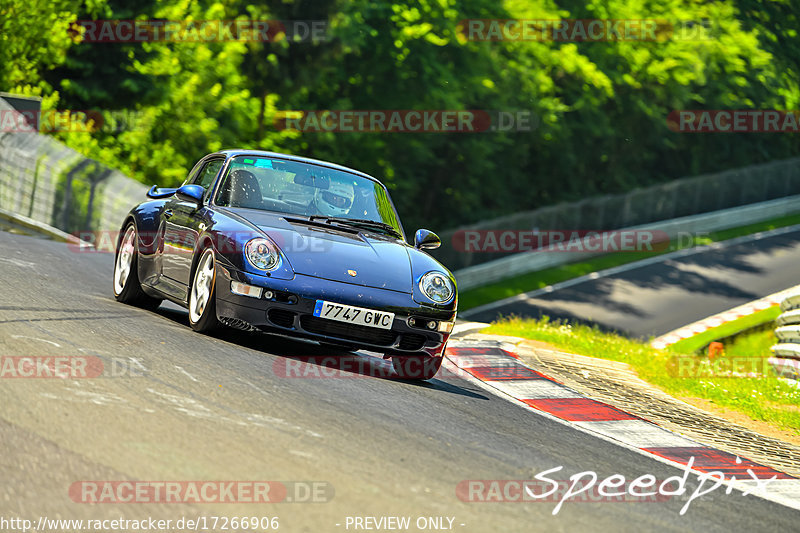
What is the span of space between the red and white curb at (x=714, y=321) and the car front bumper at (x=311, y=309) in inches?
574

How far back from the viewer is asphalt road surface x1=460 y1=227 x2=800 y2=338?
1052 inches

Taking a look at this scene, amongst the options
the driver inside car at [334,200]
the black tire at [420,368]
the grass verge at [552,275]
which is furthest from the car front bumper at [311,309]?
the grass verge at [552,275]

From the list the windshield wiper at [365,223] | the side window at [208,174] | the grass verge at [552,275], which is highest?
the side window at [208,174]

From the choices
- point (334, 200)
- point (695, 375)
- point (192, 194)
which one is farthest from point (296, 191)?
point (695, 375)

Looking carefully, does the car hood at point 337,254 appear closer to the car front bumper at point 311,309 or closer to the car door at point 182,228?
the car front bumper at point 311,309

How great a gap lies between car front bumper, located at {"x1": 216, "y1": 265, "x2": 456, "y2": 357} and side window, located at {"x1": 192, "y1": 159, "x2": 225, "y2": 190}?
1.59m

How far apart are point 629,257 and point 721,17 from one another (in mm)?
15667

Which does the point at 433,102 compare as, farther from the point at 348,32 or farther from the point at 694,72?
the point at 694,72

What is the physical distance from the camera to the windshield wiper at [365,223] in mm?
8484

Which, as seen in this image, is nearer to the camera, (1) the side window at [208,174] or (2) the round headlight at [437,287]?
(2) the round headlight at [437,287]

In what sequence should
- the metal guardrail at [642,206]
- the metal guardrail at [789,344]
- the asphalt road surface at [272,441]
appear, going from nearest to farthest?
the asphalt road surface at [272,441]
the metal guardrail at [789,344]
the metal guardrail at [642,206]

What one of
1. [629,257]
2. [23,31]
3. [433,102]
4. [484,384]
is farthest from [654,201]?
[484,384]

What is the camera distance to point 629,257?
36.0 metres

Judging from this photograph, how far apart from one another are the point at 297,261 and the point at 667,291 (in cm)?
2387
